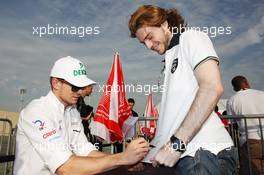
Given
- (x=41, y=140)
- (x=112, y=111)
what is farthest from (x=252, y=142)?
(x=41, y=140)

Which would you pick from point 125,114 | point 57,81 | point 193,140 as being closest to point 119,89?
point 125,114

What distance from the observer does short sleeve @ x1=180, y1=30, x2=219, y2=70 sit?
1.58 metres

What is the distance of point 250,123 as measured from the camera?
4980 millimetres

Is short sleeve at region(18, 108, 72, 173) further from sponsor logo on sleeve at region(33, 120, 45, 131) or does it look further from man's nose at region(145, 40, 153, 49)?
man's nose at region(145, 40, 153, 49)

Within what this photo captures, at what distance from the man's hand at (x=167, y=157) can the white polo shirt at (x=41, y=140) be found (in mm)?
884

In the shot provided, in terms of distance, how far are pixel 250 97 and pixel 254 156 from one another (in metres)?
1.00

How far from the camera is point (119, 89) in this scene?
18.5 feet

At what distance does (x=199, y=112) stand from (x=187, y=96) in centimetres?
21

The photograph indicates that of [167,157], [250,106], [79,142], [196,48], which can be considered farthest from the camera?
[250,106]

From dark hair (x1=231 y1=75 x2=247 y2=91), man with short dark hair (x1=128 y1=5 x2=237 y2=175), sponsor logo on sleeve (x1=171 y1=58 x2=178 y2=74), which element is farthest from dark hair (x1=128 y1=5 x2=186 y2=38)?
dark hair (x1=231 y1=75 x2=247 y2=91)

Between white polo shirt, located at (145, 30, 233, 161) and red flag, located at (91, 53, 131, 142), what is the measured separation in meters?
3.38

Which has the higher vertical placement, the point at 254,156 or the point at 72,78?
the point at 72,78

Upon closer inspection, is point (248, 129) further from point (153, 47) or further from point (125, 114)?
point (153, 47)

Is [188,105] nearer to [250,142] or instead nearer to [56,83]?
[56,83]
